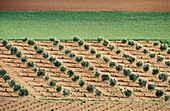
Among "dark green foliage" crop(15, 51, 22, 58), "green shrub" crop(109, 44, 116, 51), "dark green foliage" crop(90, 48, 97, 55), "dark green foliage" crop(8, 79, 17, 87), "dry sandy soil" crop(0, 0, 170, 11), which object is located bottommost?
"dark green foliage" crop(8, 79, 17, 87)

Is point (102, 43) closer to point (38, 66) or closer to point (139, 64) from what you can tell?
point (139, 64)

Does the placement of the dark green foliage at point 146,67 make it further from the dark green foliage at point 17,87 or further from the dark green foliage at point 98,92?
the dark green foliage at point 17,87

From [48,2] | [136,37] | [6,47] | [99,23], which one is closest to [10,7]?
[48,2]

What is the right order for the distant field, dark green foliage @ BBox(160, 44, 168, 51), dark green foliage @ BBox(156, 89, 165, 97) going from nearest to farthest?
dark green foliage @ BBox(156, 89, 165, 97) → dark green foliage @ BBox(160, 44, 168, 51) → the distant field

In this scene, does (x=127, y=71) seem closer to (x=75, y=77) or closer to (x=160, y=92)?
(x=160, y=92)

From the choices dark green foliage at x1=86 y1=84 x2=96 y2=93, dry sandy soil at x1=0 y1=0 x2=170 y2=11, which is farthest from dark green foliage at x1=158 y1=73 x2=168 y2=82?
dry sandy soil at x1=0 y1=0 x2=170 y2=11

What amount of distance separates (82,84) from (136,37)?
2145cm

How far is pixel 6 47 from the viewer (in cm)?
6288

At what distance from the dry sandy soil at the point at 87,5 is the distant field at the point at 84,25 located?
166 centimetres

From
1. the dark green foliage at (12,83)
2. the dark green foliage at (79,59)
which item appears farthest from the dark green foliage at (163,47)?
the dark green foliage at (12,83)

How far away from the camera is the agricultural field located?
5188 centimetres

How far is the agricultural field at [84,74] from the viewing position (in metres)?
51.9

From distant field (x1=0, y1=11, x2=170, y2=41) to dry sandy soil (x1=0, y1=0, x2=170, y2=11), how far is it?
1658mm

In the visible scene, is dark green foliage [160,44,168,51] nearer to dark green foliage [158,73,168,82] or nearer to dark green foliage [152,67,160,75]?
dark green foliage [152,67,160,75]
